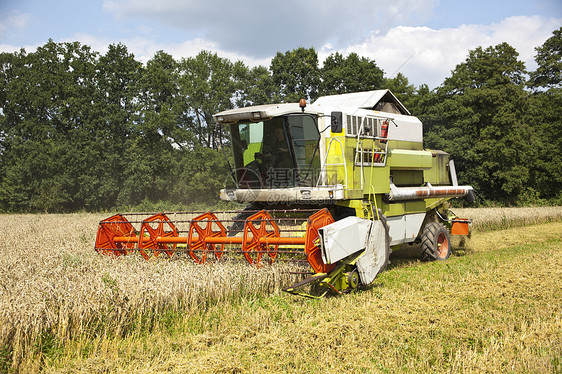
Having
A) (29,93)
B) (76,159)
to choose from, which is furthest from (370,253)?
(29,93)

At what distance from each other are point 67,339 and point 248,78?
29.1 metres

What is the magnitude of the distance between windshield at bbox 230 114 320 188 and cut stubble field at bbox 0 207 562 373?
171 cm

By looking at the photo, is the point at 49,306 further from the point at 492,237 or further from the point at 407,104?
the point at 407,104

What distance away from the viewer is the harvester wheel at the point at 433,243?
8.46 meters

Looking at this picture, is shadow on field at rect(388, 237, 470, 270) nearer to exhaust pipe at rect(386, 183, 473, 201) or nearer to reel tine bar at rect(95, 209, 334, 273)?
exhaust pipe at rect(386, 183, 473, 201)

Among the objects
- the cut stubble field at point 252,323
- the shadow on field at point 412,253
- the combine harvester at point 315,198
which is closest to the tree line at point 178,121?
the shadow on field at point 412,253

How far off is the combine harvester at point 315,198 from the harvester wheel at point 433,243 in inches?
1.0

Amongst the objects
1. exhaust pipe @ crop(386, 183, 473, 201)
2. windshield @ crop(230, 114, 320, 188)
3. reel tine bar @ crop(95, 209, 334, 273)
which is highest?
windshield @ crop(230, 114, 320, 188)

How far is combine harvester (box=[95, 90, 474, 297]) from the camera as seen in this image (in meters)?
5.57

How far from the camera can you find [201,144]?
28734 millimetres

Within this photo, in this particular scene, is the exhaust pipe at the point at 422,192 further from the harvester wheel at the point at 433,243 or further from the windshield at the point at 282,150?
the windshield at the point at 282,150

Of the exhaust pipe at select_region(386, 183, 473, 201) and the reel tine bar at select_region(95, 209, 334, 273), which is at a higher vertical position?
the exhaust pipe at select_region(386, 183, 473, 201)

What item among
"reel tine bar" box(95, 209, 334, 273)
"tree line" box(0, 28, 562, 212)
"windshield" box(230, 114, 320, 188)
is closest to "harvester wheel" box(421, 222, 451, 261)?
"reel tine bar" box(95, 209, 334, 273)

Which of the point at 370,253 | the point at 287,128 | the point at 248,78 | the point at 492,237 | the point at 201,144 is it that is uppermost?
the point at 248,78
